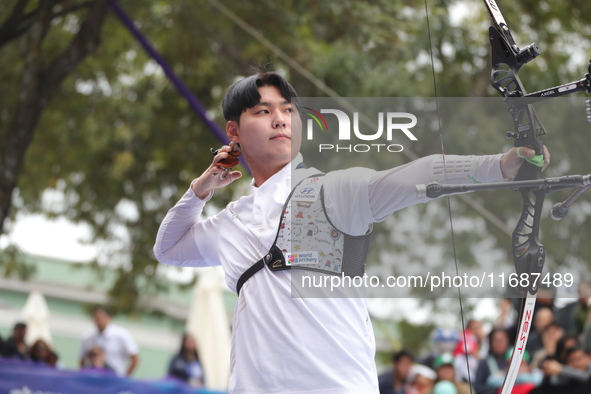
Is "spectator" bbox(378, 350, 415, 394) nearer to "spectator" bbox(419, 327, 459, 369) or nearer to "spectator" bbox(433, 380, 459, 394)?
"spectator" bbox(419, 327, 459, 369)

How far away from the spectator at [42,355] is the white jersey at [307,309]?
6.88 metres

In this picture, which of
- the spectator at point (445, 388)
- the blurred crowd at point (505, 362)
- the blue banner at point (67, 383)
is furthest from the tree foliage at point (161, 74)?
the spectator at point (445, 388)

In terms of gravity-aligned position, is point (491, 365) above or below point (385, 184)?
below

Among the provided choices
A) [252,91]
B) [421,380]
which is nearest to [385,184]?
[252,91]

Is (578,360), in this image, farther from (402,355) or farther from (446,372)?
(402,355)

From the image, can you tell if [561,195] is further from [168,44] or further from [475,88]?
[168,44]

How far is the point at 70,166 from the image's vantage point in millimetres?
10352

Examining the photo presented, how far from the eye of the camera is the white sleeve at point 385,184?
6.35 feet

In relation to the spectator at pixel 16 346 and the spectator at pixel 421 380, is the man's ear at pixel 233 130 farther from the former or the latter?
the spectator at pixel 16 346

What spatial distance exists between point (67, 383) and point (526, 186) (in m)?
5.39

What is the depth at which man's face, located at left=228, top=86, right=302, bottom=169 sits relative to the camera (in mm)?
2236

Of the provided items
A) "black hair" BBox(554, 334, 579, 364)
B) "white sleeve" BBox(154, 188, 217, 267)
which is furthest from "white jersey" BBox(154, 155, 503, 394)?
"black hair" BBox(554, 334, 579, 364)

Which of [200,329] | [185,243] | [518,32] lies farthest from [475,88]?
[185,243]

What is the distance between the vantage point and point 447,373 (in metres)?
6.00
